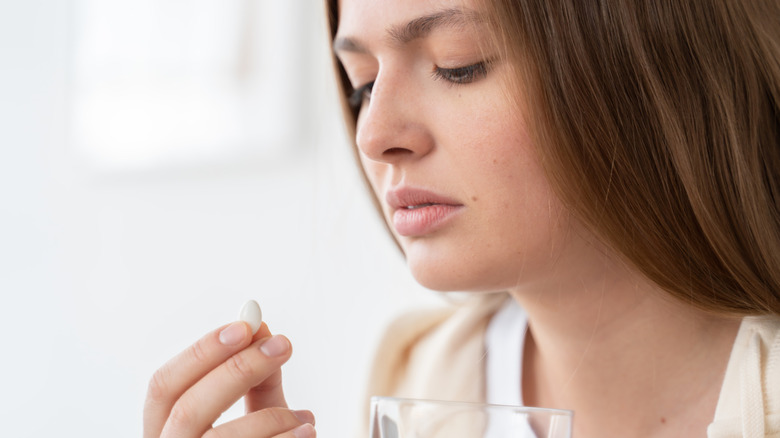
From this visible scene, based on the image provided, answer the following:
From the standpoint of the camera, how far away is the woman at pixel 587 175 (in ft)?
2.28

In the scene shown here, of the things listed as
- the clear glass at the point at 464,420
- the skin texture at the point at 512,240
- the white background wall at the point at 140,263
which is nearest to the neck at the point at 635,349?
the skin texture at the point at 512,240


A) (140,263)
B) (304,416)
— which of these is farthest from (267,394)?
(140,263)

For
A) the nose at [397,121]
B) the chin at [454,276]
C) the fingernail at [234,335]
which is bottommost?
the fingernail at [234,335]

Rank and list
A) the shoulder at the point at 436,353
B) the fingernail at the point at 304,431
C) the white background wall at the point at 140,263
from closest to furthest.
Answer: the fingernail at the point at 304,431 → the shoulder at the point at 436,353 → the white background wall at the point at 140,263

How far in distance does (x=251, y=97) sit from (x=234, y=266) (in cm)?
38

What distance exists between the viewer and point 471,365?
3.47 feet

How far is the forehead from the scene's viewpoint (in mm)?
715

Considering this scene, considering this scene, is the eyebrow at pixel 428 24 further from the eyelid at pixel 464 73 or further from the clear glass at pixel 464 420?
the clear glass at pixel 464 420

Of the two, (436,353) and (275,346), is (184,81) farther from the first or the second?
(275,346)

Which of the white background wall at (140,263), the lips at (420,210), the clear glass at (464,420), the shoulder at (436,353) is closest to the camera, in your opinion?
the clear glass at (464,420)

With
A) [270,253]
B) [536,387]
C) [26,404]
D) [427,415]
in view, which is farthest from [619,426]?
[26,404]

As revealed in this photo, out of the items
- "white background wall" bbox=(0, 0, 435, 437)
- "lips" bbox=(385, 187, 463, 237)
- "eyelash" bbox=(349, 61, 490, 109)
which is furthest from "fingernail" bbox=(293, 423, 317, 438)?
"white background wall" bbox=(0, 0, 435, 437)

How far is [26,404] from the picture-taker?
1526 mm

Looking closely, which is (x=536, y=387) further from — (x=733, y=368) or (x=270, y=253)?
(x=270, y=253)
